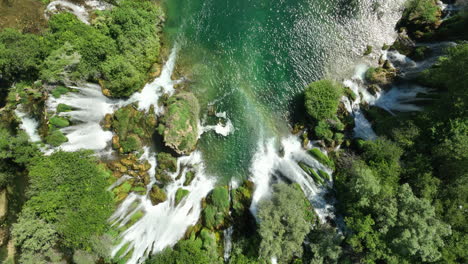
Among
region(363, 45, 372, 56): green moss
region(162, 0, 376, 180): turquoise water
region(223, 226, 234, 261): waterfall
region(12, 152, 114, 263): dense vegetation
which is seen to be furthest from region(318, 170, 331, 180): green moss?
region(12, 152, 114, 263): dense vegetation

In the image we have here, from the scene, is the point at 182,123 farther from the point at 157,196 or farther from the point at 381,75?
the point at 381,75

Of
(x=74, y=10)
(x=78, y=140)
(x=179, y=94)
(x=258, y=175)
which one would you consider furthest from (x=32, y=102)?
(x=258, y=175)

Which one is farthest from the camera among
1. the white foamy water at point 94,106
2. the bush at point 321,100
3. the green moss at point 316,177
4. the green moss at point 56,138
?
the green moss at point 316,177

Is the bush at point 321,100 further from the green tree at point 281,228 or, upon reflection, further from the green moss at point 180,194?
the green moss at point 180,194

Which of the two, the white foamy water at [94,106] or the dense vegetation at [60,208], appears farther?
the white foamy water at [94,106]

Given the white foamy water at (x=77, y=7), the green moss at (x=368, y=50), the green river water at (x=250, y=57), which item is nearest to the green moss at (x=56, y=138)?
the white foamy water at (x=77, y=7)

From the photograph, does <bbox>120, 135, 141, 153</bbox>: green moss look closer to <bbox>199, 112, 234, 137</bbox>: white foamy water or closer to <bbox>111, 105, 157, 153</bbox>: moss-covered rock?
<bbox>111, 105, 157, 153</bbox>: moss-covered rock

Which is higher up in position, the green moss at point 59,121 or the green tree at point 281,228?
the green moss at point 59,121
